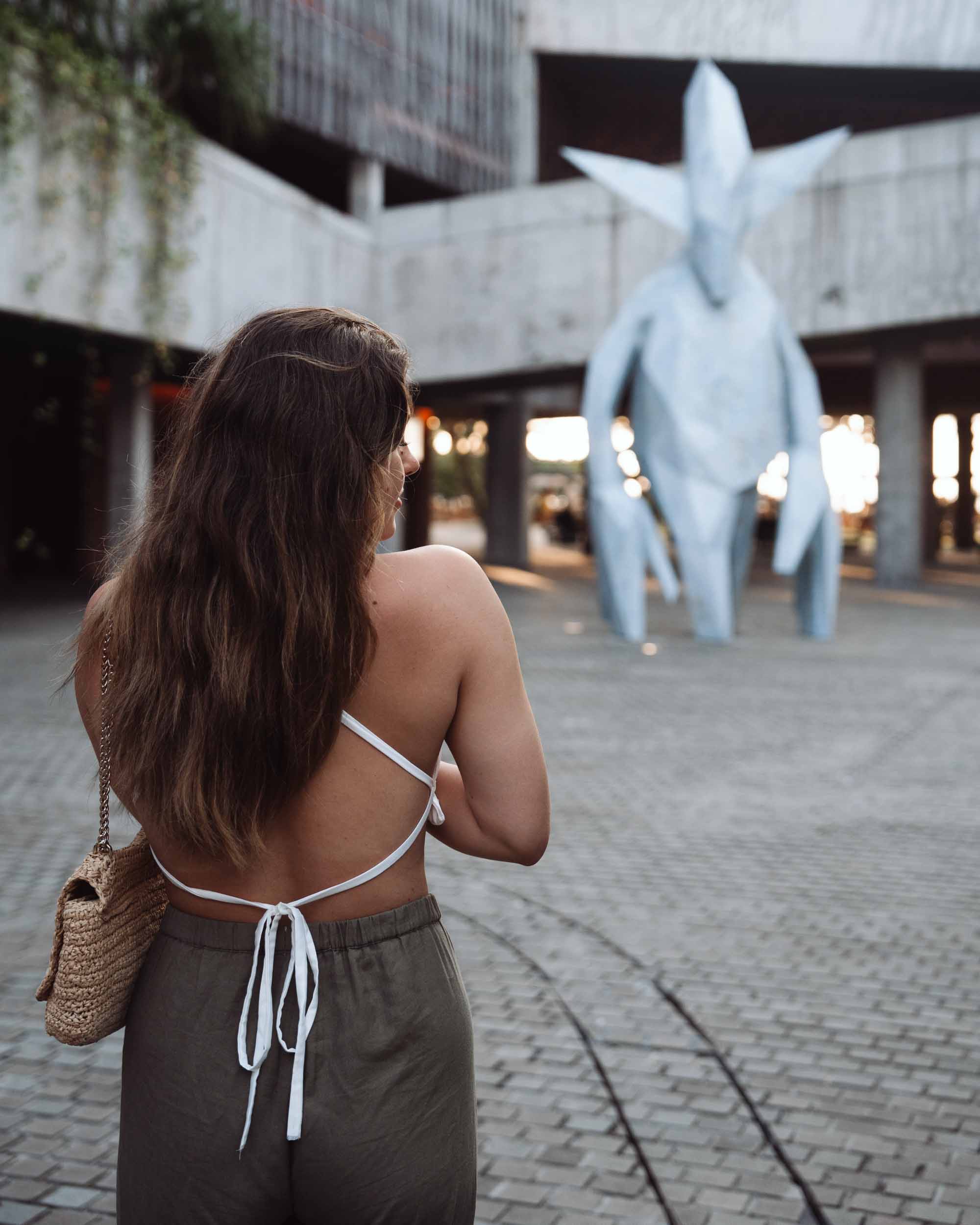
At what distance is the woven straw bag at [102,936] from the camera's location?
1.63 meters

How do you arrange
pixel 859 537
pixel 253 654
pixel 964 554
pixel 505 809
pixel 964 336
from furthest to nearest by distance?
pixel 859 537, pixel 964 554, pixel 964 336, pixel 505 809, pixel 253 654

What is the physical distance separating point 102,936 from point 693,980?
3.02 m

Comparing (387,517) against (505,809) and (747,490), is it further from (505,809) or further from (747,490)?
(747,490)

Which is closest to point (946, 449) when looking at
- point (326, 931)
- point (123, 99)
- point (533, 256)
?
point (533, 256)

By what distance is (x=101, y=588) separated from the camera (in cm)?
164

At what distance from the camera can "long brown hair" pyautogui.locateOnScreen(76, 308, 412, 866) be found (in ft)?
4.78

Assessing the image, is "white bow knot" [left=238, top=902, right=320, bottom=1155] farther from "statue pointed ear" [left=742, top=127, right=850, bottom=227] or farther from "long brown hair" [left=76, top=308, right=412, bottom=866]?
"statue pointed ear" [left=742, top=127, right=850, bottom=227]

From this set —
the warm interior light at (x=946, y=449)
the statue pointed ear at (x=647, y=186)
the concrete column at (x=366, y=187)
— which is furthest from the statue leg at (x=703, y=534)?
the warm interior light at (x=946, y=449)

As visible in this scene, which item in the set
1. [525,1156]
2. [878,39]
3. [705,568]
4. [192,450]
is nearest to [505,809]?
[192,450]

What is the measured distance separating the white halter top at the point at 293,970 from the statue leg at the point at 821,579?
1353cm

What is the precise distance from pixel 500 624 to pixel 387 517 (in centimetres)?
18

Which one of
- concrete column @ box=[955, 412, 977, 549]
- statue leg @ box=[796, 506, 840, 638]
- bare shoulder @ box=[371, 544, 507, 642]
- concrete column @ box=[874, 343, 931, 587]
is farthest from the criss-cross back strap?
concrete column @ box=[955, 412, 977, 549]

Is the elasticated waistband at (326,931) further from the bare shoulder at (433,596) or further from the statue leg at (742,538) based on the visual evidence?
the statue leg at (742,538)

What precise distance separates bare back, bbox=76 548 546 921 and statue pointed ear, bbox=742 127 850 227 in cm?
1320
